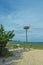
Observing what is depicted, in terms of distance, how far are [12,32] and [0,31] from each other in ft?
4.42

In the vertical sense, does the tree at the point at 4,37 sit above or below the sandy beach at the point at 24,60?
above

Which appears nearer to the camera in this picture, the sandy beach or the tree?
the sandy beach

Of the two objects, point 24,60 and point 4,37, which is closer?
point 24,60

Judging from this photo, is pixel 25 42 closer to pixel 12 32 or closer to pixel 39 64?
pixel 12 32

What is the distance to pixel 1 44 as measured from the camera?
17250mm

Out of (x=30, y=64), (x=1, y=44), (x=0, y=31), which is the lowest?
(x=30, y=64)

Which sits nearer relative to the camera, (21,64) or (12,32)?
(21,64)

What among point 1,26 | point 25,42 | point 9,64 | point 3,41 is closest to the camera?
point 9,64

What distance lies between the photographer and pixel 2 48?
17.5m

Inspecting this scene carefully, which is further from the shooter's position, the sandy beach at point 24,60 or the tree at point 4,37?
the tree at point 4,37

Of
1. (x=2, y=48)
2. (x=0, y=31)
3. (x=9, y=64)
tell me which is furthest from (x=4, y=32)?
(x=9, y=64)

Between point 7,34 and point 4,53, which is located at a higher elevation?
point 7,34

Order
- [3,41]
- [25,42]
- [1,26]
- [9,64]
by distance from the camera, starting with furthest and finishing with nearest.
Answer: [25,42] < [1,26] < [3,41] < [9,64]

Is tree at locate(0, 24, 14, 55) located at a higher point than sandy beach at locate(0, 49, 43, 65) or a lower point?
higher
